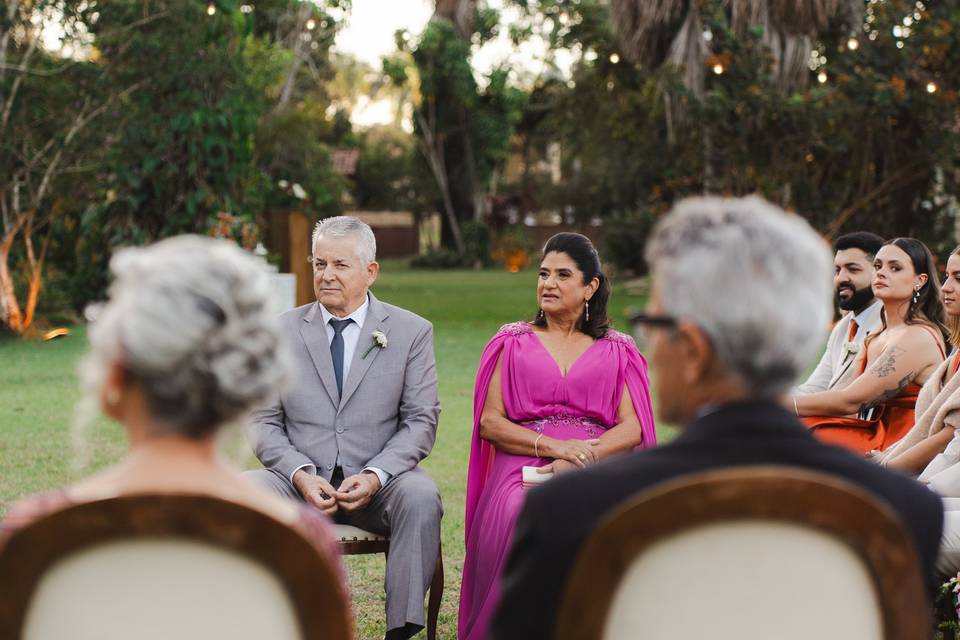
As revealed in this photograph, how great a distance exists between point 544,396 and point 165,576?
123 inches

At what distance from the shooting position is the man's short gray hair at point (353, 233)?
15.6ft

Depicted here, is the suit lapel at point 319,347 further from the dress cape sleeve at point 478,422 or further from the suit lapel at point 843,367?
the suit lapel at point 843,367

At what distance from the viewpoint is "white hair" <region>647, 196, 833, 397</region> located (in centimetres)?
181

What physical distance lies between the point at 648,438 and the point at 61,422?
642 cm

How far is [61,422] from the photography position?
31.7ft

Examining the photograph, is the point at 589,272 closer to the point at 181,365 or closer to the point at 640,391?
the point at 640,391

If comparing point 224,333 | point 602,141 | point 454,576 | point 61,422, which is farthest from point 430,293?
point 224,333

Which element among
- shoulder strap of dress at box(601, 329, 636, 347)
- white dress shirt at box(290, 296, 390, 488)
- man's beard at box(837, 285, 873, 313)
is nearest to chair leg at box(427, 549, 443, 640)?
white dress shirt at box(290, 296, 390, 488)

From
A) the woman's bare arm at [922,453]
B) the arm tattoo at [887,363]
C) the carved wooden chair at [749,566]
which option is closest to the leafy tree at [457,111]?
the arm tattoo at [887,363]

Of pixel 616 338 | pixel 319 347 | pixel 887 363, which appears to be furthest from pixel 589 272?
pixel 887 363

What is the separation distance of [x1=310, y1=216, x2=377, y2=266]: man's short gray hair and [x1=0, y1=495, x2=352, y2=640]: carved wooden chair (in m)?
3.10

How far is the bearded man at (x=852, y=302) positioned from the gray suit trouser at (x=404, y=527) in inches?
88.7

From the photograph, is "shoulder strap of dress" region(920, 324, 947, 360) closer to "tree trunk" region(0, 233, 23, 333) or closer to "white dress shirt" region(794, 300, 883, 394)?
"white dress shirt" region(794, 300, 883, 394)

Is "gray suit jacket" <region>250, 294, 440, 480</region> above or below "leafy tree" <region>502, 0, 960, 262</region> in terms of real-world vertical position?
below
